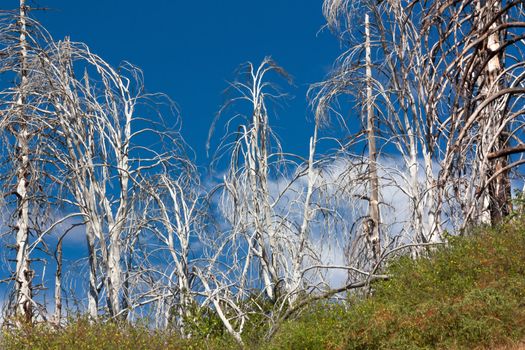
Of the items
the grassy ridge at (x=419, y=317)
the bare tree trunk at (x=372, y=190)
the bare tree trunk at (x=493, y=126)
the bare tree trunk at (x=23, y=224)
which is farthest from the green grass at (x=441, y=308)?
the bare tree trunk at (x=23, y=224)

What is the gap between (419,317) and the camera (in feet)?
41.1

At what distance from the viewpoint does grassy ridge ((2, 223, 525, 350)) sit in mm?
11961

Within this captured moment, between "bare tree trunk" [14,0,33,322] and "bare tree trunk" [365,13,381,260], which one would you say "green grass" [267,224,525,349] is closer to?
"bare tree trunk" [365,13,381,260]

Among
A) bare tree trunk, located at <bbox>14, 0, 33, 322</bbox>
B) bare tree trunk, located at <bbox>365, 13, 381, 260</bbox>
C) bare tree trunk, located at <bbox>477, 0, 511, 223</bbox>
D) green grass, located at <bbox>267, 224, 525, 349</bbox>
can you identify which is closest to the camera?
green grass, located at <bbox>267, 224, 525, 349</bbox>

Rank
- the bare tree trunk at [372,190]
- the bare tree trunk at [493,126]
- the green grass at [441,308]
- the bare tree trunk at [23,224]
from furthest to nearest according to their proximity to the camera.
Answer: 1. the bare tree trunk at [372,190]
2. the bare tree trunk at [23,224]
3. the bare tree trunk at [493,126]
4. the green grass at [441,308]

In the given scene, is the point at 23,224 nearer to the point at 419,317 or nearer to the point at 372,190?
the point at 372,190

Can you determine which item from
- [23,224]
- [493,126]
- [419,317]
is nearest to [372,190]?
[493,126]

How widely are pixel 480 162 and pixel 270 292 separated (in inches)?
204

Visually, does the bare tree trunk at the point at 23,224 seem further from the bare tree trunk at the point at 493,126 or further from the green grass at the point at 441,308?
the bare tree trunk at the point at 493,126

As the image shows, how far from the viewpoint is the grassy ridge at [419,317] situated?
12.0 m

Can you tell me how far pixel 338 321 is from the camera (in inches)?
539

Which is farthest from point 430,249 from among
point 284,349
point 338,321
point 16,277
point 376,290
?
point 16,277

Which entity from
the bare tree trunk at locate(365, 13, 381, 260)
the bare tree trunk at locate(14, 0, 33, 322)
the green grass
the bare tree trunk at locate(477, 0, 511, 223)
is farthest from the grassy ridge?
the bare tree trunk at locate(365, 13, 381, 260)

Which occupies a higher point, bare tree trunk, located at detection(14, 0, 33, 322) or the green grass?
bare tree trunk, located at detection(14, 0, 33, 322)
